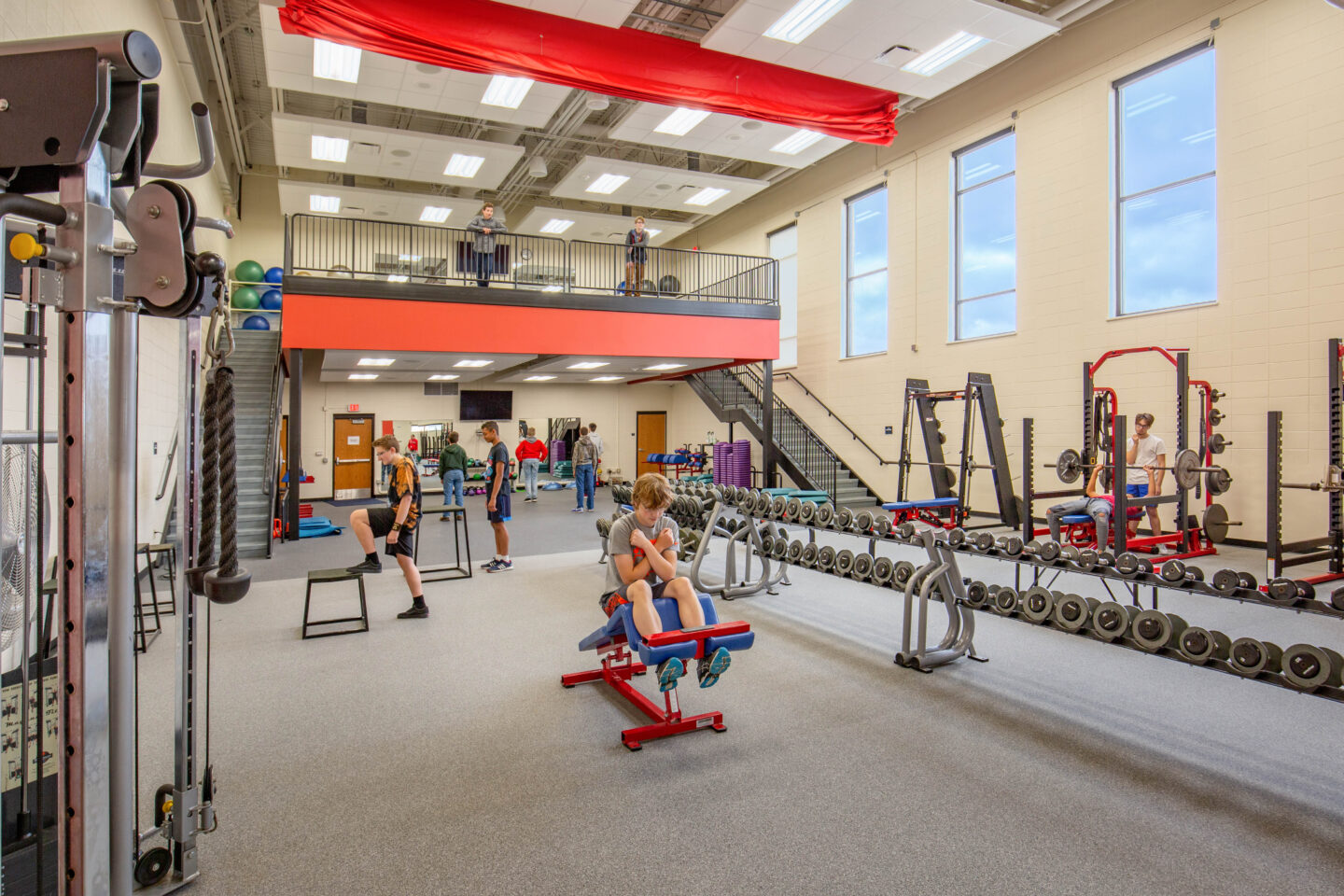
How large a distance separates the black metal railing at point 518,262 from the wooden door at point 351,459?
3015 mm

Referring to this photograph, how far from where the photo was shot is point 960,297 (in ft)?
34.7

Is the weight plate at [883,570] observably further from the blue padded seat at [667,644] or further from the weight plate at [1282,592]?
the weight plate at [1282,592]

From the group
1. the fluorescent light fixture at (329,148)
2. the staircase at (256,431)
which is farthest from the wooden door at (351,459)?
the fluorescent light fixture at (329,148)

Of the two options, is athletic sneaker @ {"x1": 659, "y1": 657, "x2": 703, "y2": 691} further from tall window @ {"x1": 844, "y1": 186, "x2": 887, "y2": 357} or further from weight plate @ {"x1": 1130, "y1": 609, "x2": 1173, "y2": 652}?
tall window @ {"x1": 844, "y1": 186, "x2": 887, "y2": 357}

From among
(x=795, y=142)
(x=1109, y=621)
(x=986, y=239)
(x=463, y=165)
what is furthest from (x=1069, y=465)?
(x=463, y=165)

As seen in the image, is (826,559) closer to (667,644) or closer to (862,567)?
(862,567)

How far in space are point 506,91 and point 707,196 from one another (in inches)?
200

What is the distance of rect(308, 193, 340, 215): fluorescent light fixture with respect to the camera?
43.0ft

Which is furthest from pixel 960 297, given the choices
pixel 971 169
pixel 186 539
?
pixel 186 539

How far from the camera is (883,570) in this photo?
4.65 metres

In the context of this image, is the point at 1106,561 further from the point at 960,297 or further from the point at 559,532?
the point at 960,297

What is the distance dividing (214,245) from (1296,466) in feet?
47.7

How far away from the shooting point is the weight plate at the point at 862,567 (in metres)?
4.75

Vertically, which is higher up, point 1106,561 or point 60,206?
point 60,206
